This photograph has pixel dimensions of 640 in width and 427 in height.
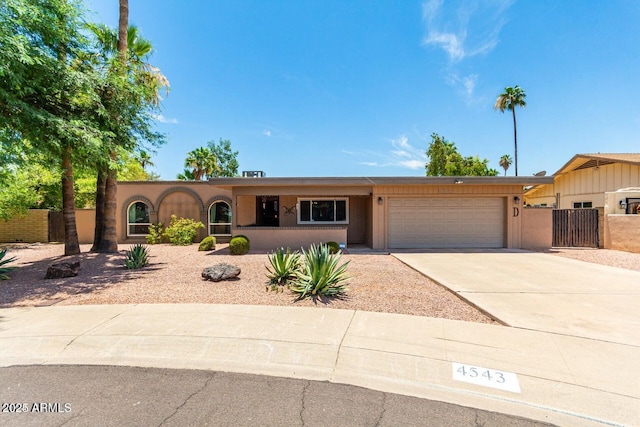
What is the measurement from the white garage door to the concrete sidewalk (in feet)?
32.0

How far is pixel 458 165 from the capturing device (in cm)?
3009

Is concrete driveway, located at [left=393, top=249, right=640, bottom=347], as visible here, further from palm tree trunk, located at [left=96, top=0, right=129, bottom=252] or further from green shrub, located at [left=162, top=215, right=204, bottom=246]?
palm tree trunk, located at [left=96, top=0, right=129, bottom=252]

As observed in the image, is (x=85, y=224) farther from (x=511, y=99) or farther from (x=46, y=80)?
(x=511, y=99)

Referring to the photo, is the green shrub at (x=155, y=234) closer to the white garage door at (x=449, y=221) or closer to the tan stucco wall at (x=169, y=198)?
the tan stucco wall at (x=169, y=198)

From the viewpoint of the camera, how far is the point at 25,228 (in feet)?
57.1

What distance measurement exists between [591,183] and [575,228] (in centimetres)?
1127

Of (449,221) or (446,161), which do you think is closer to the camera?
(449,221)

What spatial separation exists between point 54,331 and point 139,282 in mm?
3167

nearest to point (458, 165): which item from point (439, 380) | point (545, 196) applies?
point (545, 196)

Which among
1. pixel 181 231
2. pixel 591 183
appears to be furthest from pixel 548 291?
pixel 591 183

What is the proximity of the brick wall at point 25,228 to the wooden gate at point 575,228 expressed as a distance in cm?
2734

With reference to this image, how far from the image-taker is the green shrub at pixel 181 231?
52.8ft

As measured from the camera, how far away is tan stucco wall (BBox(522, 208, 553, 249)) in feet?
48.2

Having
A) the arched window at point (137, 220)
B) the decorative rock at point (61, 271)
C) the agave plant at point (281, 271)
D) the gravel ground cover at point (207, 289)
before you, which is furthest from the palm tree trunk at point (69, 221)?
the agave plant at point (281, 271)
